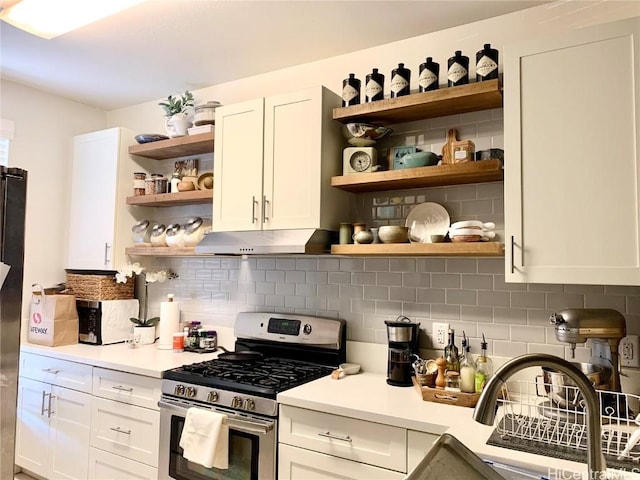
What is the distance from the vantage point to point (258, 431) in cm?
210

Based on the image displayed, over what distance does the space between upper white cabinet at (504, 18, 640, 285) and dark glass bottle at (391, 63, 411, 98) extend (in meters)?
0.52

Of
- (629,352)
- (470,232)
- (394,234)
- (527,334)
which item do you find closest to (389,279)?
(394,234)

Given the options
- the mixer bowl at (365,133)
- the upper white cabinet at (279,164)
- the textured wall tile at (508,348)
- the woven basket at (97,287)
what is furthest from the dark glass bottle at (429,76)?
the woven basket at (97,287)

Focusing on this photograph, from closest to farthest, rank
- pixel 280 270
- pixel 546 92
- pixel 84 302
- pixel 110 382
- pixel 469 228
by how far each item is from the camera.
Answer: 1. pixel 546 92
2. pixel 469 228
3. pixel 110 382
4. pixel 280 270
5. pixel 84 302

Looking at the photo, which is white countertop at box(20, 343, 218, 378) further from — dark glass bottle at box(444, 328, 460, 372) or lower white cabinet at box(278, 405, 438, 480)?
dark glass bottle at box(444, 328, 460, 372)

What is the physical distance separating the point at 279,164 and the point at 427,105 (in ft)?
2.77

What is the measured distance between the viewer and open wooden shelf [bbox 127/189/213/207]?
3.00m

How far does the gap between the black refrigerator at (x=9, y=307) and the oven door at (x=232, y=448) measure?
97 centimetres

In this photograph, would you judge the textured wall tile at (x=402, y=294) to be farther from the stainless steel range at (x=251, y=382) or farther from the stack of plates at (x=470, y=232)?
the stack of plates at (x=470, y=232)

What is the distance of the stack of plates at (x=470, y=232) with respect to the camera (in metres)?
2.08

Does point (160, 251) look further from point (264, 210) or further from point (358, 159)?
Result: point (358, 159)

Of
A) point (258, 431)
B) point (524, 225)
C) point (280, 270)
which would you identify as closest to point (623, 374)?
point (524, 225)

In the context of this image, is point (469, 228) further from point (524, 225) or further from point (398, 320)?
point (398, 320)

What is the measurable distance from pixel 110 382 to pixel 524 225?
237 cm
